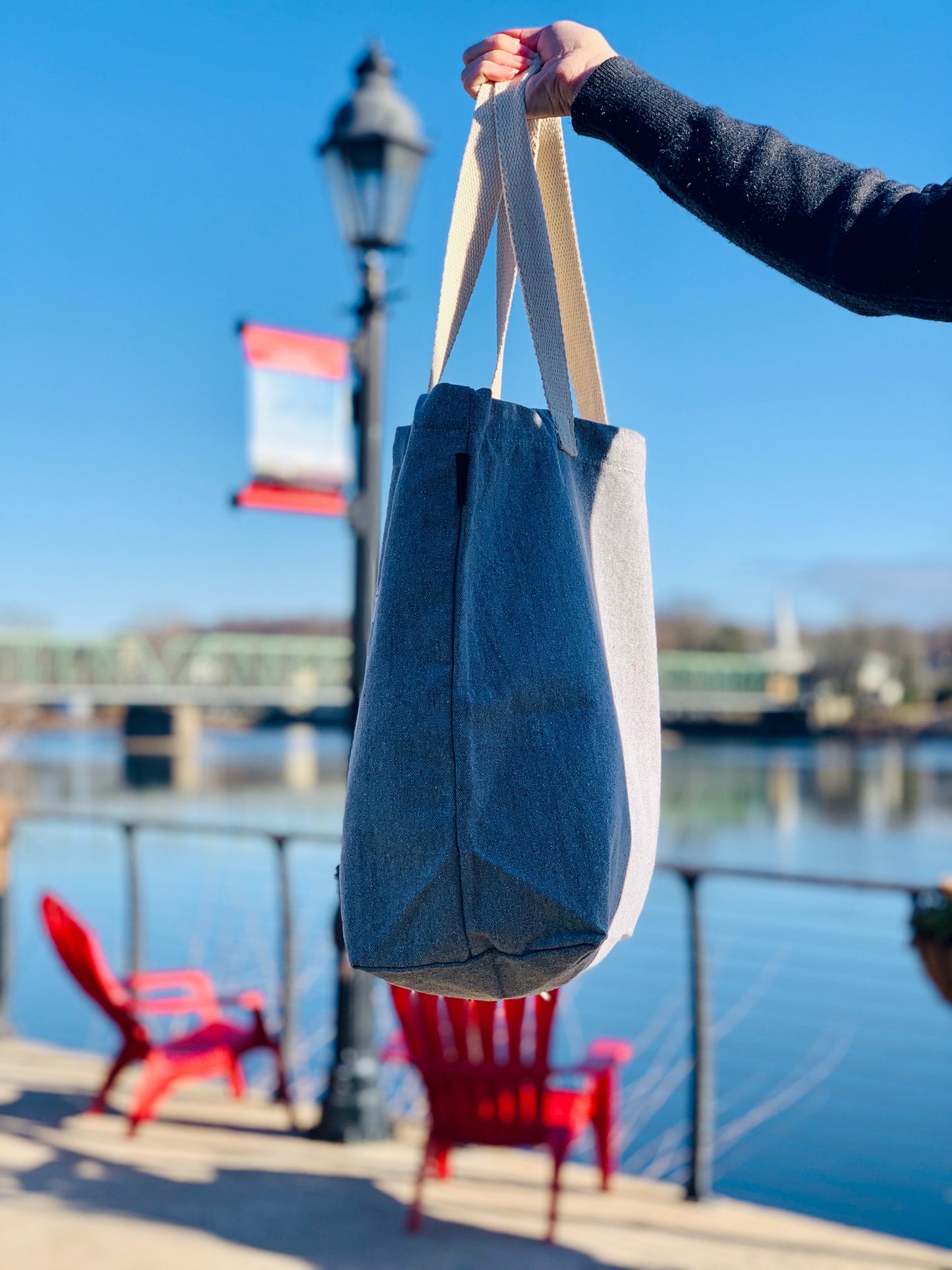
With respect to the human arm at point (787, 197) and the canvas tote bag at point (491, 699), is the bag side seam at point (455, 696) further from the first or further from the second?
the human arm at point (787, 197)

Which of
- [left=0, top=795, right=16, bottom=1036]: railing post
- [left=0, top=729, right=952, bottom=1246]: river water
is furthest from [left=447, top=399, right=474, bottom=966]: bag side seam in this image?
[left=0, top=795, right=16, bottom=1036]: railing post

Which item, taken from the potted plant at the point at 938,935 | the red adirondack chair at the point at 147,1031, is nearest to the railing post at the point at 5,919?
the red adirondack chair at the point at 147,1031

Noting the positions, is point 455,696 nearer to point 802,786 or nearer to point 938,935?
point 938,935

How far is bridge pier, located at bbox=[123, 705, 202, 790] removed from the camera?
156 ft

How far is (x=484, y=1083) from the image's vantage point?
373 centimetres

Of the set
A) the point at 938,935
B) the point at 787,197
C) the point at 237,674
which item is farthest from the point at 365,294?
the point at 237,674

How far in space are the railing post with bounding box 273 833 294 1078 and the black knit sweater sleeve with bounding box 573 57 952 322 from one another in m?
4.40

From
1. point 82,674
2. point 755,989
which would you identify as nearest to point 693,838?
point 755,989

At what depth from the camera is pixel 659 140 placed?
1.14m

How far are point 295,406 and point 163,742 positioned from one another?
49147mm

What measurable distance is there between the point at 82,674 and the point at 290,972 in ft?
207

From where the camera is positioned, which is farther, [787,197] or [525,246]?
[525,246]

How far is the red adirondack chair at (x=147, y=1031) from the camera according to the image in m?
4.62

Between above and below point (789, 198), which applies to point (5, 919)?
below
